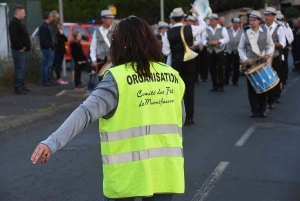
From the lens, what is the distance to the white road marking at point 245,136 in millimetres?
9102

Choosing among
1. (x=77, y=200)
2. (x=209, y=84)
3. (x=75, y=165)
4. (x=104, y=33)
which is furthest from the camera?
(x=209, y=84)

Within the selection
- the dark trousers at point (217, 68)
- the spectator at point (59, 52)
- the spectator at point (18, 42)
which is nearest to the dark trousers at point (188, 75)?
the spectator at point (18, 42)

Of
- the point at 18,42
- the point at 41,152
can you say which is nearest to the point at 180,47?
the point at 18,42

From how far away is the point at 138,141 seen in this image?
3.68 m

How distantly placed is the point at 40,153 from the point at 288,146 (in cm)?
606

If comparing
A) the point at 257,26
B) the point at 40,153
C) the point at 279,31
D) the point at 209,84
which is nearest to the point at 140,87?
the point at 40,153

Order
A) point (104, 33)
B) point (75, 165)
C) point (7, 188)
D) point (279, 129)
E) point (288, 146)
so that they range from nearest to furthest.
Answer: point (7, 188) → point (75, 165) → point (288, 146) → point (279, 129) → point (104, 33)

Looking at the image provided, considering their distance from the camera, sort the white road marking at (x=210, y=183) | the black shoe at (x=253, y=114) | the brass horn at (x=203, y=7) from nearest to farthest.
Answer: the white road marking at (x=210, y=183) → the black shoe at (x=253, y=114) → the brass horn at (x=203, y=7)

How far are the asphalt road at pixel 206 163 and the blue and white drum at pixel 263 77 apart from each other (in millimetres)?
620

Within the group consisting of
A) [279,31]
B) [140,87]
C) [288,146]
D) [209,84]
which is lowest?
[209,84]

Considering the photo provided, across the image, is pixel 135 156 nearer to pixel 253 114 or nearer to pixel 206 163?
pixel 206 163

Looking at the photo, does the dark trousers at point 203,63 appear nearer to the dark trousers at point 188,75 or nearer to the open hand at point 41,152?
the dark trousers at point 188,75

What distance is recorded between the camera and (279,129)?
10312mm

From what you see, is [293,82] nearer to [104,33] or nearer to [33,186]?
[104,33]
